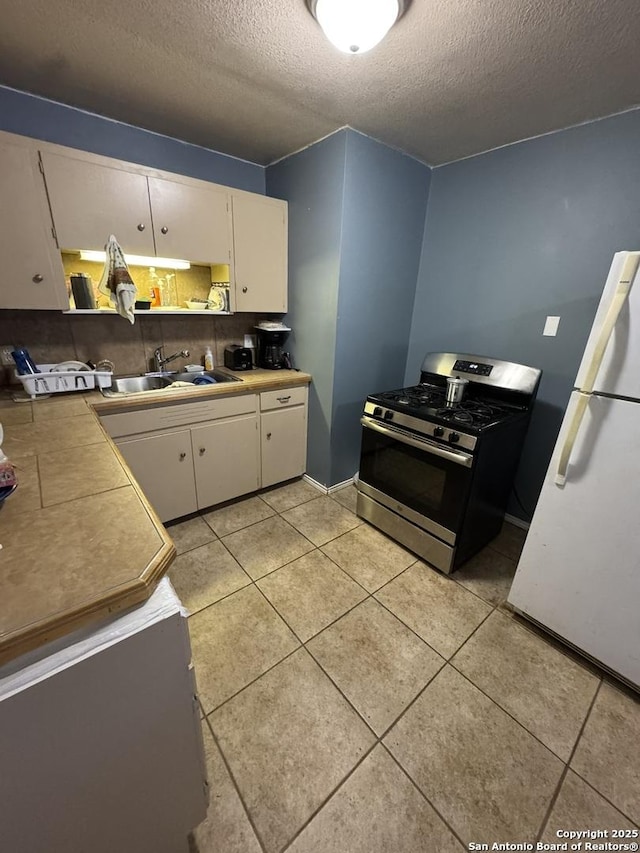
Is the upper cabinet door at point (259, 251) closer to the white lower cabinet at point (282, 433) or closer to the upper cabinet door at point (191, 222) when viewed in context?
the upper cabinet door at point (191, 222)

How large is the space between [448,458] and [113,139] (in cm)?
261

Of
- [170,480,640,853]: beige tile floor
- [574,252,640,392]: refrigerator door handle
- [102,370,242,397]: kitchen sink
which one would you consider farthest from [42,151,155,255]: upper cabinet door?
[574,252,640,392]: refrigerator door handle

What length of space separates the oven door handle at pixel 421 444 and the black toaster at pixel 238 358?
1.09 metres

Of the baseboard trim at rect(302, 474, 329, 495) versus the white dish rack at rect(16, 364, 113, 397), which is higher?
the white dish rack at rect(16, 364, 113, 397)

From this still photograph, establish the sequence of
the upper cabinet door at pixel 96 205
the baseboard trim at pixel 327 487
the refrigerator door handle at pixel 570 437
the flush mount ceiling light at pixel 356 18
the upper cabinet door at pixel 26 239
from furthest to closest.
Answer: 1. the baseboard trim at pixel 327 487
2. the upper cabinet door at pixel 96 205
3. the upper cabinet door at pixel 26 239
4. the refrigerator door handle at pixel 570 437
5. the flush mount ceiling light at pixel 356 18

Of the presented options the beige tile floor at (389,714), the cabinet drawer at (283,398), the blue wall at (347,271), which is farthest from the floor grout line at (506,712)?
the cabinet drawer at (283,398)

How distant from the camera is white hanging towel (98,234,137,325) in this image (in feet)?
6.04

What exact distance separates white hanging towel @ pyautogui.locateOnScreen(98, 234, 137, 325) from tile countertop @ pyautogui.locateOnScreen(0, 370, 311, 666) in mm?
891

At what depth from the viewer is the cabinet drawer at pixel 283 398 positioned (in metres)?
2.41

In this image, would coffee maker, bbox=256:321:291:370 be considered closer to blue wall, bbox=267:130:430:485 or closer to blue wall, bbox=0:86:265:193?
blue wall, bbox=267:130:430:485

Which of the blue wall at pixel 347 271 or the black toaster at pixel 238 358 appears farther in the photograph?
the black toaster at pixel 238 358

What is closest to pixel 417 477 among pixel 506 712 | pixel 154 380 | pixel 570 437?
pixel 570 437

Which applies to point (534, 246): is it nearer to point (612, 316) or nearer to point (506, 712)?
point (612, 316)

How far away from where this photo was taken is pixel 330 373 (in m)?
2.42
